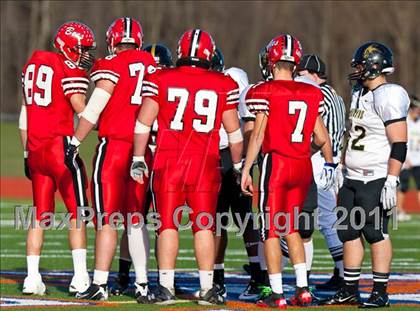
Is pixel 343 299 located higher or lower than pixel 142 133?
lower

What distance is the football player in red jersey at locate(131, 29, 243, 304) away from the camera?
8.40 meters

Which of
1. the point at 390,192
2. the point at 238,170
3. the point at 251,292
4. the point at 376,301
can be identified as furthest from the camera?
the point at 251,292

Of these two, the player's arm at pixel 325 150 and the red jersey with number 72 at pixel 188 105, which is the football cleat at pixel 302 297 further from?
the red jersey with number 72 at pixel 188 105

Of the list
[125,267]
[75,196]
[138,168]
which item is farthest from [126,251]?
A: [138,168]

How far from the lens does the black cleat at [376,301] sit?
826cm

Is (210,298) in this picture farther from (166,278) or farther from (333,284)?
(333,284)

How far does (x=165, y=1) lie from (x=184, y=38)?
45001 mm

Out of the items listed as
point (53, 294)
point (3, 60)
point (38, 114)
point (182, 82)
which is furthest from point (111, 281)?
point (3, 60)

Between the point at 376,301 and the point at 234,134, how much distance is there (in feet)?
5.11

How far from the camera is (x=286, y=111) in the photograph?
8328mm

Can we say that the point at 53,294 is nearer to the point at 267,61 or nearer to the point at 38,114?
the point at 38,114

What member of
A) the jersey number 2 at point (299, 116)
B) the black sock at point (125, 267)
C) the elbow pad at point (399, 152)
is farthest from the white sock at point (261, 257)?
the elbow pad at point (399, 152)

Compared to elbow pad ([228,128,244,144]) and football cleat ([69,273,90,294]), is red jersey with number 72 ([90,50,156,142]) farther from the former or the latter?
football cleat ([69,273,90,294])

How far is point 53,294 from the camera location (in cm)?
906
